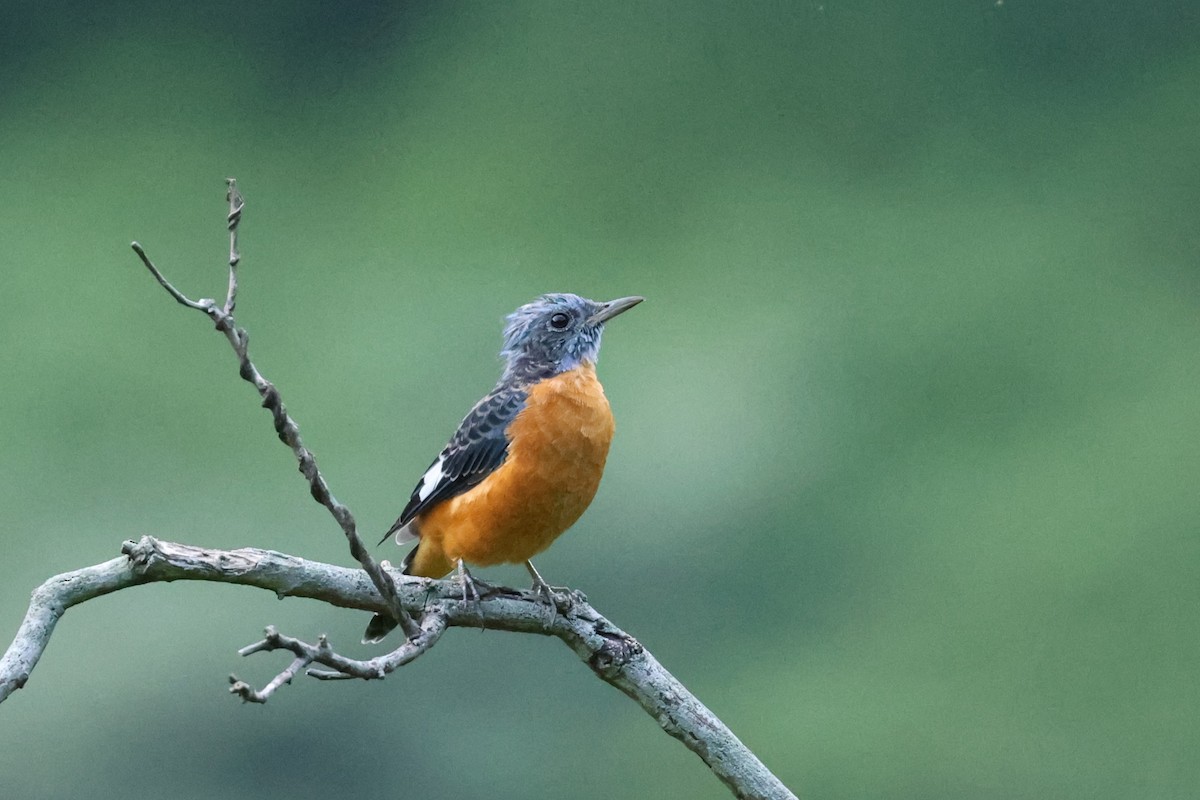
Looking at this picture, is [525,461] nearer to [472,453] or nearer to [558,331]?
[472,453]

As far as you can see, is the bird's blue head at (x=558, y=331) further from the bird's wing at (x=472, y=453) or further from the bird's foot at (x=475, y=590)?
the bird's foot at (x=475, y=590)

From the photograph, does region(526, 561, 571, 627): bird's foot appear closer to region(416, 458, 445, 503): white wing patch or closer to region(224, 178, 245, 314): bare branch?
region(416, 458, 445, 503): white wing patch

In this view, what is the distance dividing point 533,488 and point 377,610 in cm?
92

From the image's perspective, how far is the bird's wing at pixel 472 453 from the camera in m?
4.56

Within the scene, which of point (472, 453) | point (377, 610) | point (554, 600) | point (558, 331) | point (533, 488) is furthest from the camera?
point (558, 331)

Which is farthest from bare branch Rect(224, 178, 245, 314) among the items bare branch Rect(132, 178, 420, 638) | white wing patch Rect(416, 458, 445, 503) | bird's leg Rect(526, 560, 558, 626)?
white wing patch Rect(416, 458, 445, 503)

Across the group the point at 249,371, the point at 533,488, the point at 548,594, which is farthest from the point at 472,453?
the point at 249,371

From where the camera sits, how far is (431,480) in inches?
185

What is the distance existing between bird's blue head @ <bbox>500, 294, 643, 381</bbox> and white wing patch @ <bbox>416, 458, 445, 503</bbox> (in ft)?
1.31

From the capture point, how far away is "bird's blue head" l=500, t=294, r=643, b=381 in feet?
16.0

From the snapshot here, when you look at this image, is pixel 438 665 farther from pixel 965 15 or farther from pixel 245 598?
pixel 965 15

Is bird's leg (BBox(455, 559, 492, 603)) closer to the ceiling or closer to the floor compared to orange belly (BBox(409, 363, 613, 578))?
closer to the floor

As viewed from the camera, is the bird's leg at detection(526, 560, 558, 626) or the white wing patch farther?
the white wing patch

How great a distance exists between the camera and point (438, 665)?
771 cm
